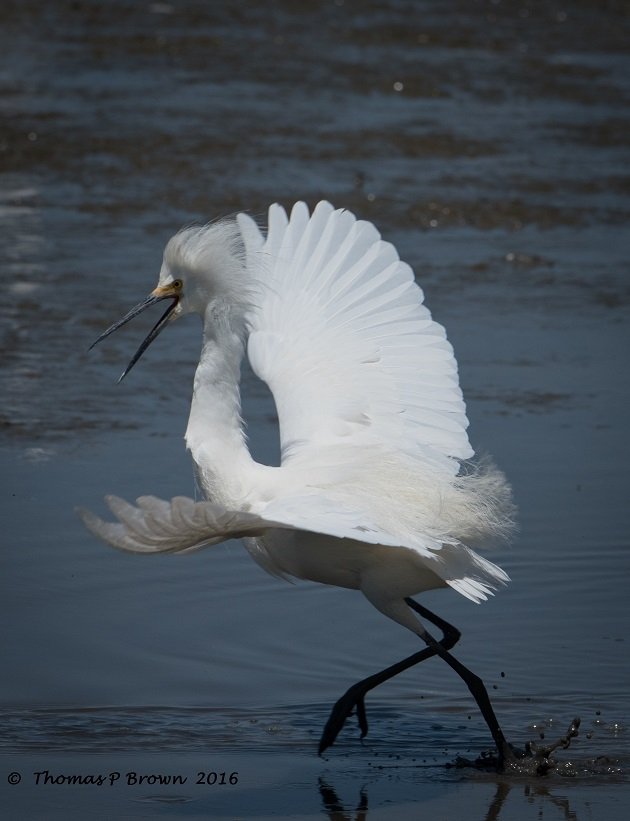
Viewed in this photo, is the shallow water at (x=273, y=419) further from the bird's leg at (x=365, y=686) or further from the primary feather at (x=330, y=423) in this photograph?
the primary feather at (x=330, y=423)

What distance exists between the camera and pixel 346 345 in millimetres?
6117

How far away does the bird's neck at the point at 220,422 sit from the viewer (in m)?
5.41

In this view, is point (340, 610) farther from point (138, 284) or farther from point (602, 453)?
point (138, 284)

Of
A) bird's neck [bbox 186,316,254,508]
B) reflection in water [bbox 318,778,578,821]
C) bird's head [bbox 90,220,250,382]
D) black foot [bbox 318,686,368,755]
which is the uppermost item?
bird's head [bbox 90,220,250,382]

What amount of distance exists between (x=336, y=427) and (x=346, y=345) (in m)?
0.50

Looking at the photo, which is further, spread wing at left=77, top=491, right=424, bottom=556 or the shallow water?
the shallow water

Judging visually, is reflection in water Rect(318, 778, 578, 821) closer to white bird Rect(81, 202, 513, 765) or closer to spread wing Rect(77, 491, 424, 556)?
white bird Rect(81, 202, 513, 765)

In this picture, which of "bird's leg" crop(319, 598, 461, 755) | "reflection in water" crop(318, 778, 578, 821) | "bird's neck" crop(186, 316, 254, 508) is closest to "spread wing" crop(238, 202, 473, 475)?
"bird's neck" crop(186, 316, 254, 508)

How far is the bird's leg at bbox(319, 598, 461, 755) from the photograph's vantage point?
5191 mm

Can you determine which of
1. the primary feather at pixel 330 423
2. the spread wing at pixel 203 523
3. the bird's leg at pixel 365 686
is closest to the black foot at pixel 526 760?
the bird's leg at pixel 365 686

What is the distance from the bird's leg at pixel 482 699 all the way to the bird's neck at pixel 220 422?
2.70 feet

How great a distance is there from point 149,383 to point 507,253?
3.62m

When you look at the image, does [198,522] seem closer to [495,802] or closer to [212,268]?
[495,802]

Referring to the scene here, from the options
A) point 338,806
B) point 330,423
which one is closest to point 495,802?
point 338,806
